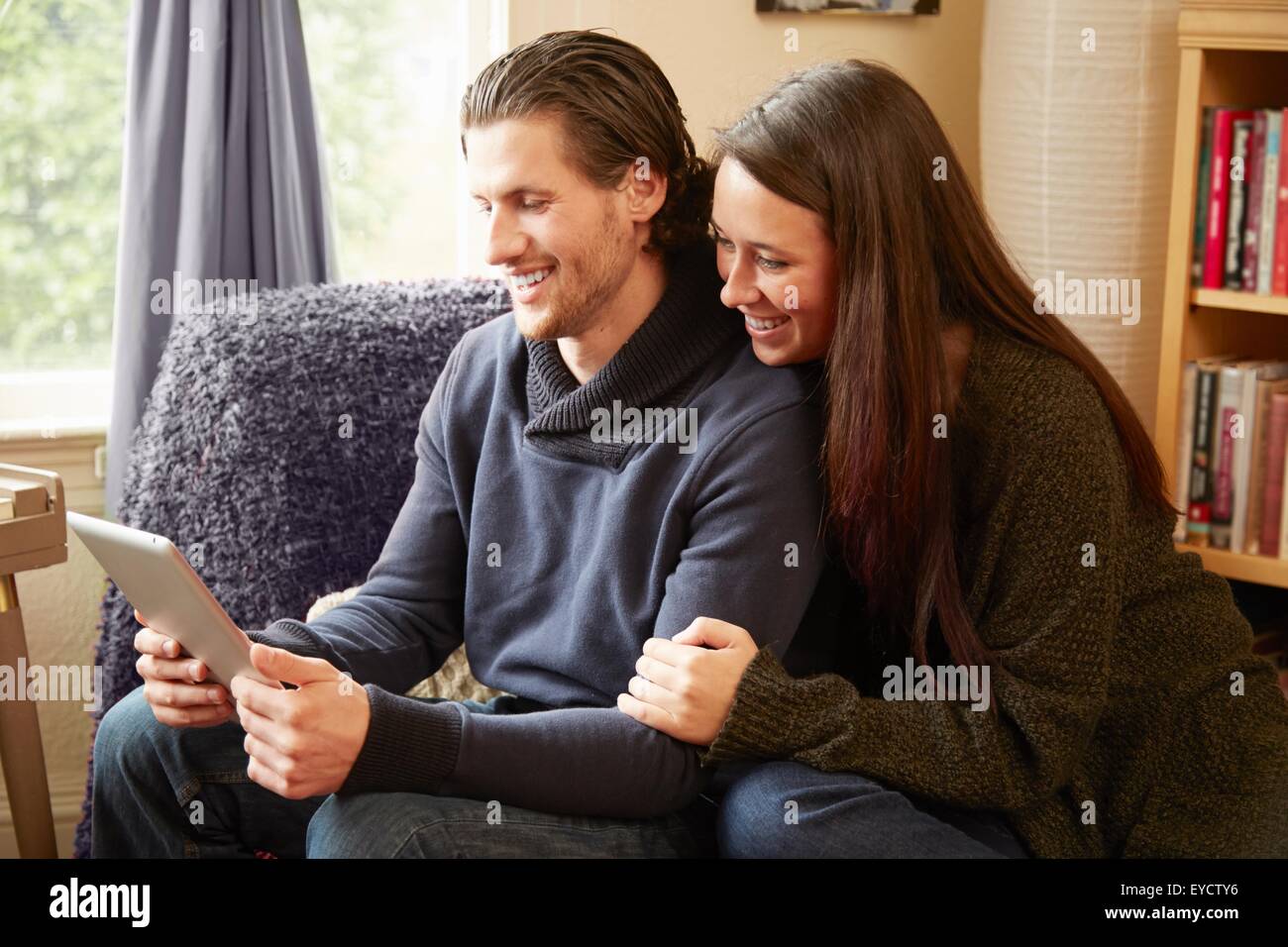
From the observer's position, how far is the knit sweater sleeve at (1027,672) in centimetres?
142

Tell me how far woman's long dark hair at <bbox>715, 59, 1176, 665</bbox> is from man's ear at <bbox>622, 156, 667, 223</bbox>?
0.39 ft

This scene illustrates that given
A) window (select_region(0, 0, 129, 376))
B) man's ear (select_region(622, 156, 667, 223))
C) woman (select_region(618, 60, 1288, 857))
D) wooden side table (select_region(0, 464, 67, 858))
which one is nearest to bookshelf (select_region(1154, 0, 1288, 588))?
woman (select_region(618, 60, 1288, 857))

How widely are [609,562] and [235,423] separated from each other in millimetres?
711

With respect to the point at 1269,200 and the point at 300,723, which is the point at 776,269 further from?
the point at 1269,200

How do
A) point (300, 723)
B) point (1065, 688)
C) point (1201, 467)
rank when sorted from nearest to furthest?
point (300, 723)
point (1065, 688)
point (1201, 467)

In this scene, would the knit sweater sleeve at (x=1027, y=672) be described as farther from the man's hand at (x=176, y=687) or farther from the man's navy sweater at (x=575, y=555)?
the man's hand at (x=176, y=687)

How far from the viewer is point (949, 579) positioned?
147cm

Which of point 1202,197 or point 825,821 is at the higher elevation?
point 1202,197

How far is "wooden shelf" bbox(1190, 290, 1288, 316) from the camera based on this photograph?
2.21m

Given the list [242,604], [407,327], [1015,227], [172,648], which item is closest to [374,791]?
[172,648]

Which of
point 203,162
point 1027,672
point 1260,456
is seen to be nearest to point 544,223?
point 1027,672

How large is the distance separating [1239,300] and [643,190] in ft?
3.55

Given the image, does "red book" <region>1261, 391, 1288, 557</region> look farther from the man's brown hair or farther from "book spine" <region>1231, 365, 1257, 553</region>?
the man's brown hair

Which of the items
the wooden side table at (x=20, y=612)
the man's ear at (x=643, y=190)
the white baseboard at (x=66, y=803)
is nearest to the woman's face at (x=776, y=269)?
the man's ear at (x=643, y=190)
